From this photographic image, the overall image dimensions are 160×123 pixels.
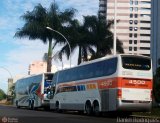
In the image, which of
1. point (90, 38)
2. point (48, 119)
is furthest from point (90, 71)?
point (90, 38)

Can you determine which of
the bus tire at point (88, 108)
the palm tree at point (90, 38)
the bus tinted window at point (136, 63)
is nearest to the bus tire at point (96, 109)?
the bus tire at point (88, 108)

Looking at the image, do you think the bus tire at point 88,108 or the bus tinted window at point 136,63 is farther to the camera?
the bus tire at point 88,108

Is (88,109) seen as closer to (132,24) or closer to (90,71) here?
(90,71)


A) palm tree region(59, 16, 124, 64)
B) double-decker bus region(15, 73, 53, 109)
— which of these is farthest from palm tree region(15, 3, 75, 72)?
double-decker bus region(15, 73, 53, 109)

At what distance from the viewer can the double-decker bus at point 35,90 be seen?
40750 millimetres

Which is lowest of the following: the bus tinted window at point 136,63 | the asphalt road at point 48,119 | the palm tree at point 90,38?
the asphalt road at point 48,119

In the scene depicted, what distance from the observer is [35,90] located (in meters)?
42.4

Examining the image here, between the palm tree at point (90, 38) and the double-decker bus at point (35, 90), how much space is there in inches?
386

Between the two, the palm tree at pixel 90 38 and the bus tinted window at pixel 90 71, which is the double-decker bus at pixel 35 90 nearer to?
the bus tinted window at pixel 90 71

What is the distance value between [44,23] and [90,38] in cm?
622

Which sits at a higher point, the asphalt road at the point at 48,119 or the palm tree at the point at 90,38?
the palm tree at the point at 90,38

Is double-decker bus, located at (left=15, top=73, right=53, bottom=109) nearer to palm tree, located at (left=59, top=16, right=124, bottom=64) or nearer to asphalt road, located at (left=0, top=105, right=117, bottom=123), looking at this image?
palm tree, located at (left=59, top=16, right=124, bottom=64)

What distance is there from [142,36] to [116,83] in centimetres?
10992

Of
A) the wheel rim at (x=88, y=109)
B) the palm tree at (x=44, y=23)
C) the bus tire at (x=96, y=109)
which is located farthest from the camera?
the palm tree at (x=44, y=23)
